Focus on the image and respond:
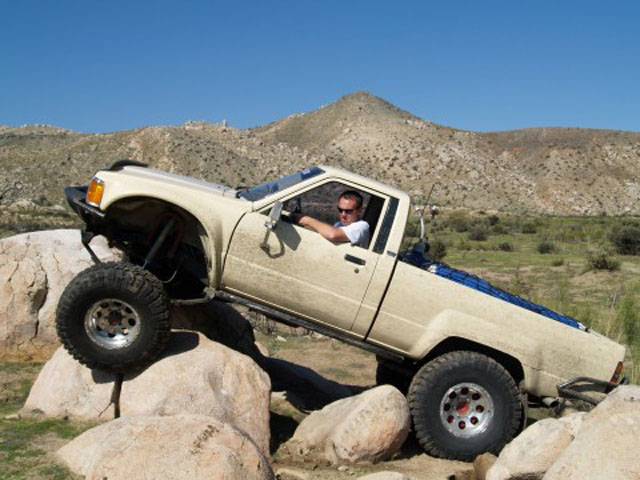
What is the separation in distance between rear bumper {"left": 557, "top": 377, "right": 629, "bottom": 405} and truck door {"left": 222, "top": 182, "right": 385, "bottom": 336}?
207 cm

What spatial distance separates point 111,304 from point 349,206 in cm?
236

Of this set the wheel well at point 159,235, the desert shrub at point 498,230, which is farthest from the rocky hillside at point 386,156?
the wheel well at point 159,235

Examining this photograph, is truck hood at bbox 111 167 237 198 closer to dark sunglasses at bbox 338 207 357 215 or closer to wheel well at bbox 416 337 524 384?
dark sunglasses at bbox 338 207 357 215

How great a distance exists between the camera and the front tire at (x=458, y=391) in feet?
20.6

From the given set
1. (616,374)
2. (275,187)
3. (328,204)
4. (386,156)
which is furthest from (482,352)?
(386,156)

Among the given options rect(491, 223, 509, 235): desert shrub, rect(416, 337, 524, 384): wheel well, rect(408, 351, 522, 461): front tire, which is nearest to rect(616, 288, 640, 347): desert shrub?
rect(416, 337, 524, 384): wheel well

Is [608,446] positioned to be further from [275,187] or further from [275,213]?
[275,187]

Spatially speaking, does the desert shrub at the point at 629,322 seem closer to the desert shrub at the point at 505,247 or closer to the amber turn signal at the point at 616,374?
the amber turn signal at the point at 616,374

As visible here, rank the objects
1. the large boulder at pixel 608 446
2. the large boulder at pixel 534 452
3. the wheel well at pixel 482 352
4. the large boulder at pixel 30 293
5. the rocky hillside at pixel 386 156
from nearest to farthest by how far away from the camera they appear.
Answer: the large boulder at pixel 608 446, the large boulder at pixel 534 452, the wheel well at pixel 482 352, the large boulder at pixel 30 293, the rocky hillside at pixel 386 156

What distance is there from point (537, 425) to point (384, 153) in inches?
3031

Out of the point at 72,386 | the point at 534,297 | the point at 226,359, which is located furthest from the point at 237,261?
the point at 534,297

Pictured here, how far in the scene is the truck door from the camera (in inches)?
242

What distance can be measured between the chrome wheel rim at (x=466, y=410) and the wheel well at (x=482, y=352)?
1.24 ft

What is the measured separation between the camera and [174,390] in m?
5.92
